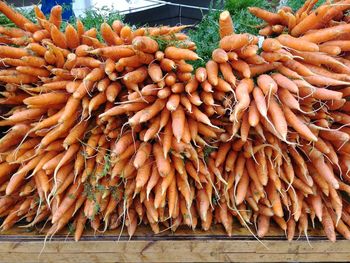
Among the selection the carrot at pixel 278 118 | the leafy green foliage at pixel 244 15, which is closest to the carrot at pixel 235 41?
the carrot at pixel 278 118

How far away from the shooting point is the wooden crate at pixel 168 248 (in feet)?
6.17

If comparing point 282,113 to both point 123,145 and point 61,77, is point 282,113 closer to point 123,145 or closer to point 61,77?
point 123,145

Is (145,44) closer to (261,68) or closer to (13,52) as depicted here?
(261,68)

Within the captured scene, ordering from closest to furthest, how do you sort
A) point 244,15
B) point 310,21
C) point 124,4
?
point 310,21 < point 244,15 < point 124,4

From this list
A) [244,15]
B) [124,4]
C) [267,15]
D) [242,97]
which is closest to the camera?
[242,97]

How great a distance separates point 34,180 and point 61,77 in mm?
620

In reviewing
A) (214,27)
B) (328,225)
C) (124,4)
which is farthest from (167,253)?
(124,4)

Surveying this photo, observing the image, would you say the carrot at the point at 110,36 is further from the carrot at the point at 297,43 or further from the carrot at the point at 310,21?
the carrot at the point at 310,21

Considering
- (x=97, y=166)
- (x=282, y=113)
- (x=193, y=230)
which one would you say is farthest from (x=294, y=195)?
(x=97, y=166)

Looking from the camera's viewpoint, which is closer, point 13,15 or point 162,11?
point 13,15

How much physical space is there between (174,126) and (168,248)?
709 millimetres

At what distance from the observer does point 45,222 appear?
199cm

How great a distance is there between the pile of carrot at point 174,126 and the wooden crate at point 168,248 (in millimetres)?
67

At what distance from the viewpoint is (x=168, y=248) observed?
189 centimetres
